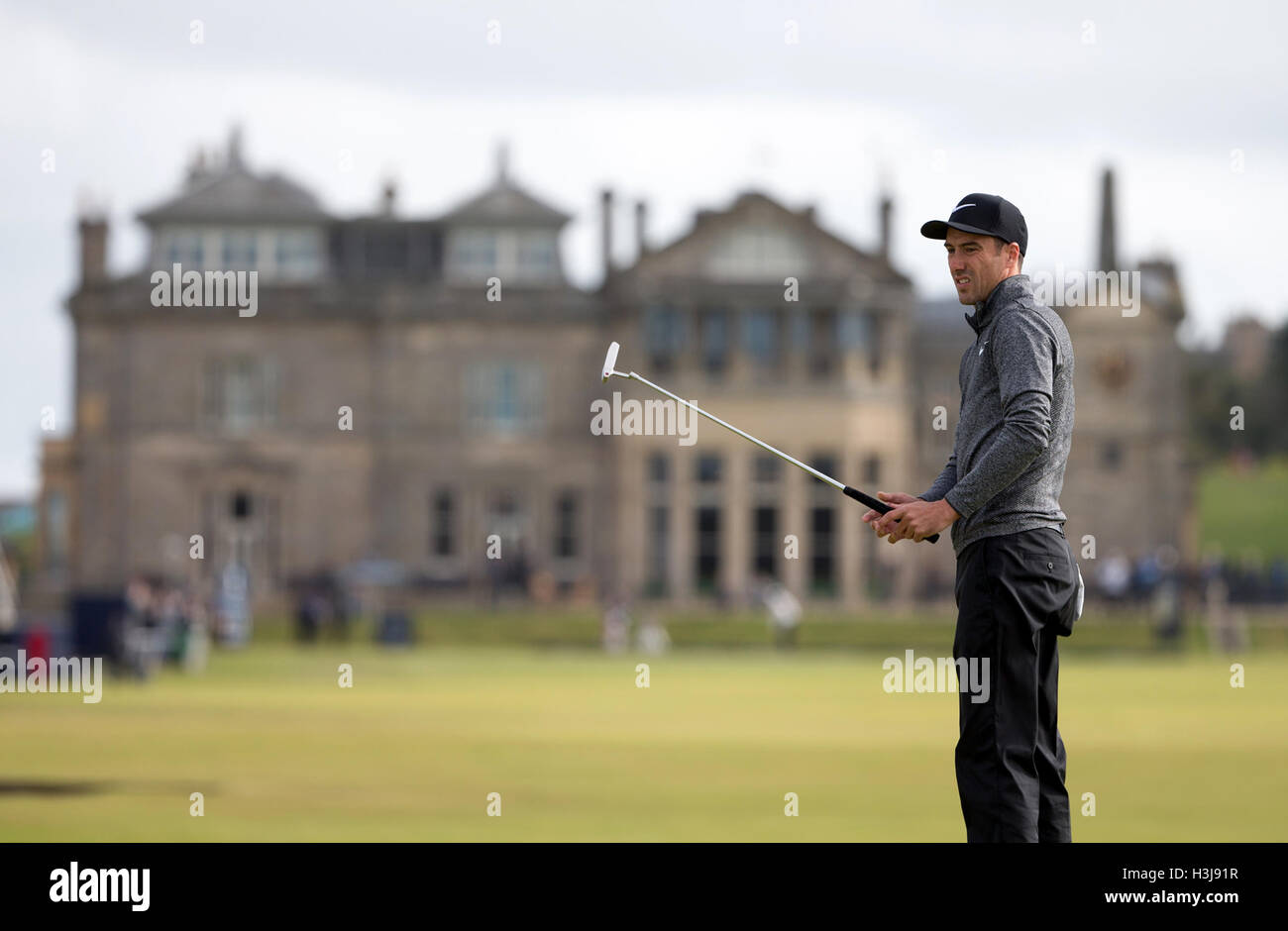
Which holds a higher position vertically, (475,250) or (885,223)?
(885,223)

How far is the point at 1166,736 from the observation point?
70.0 feet

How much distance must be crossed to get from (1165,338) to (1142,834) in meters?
48.4

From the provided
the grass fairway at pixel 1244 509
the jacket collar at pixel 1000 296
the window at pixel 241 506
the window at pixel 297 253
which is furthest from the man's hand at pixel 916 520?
the grass fairway at pixel 1244 509

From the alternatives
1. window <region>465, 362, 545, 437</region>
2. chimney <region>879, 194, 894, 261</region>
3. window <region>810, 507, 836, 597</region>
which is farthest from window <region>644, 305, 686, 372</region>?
chimney <region>879, 194, 894, 261</region>

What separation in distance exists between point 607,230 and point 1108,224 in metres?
15.6

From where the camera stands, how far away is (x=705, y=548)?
178ft

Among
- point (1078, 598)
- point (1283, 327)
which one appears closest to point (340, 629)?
point (1078, 598)

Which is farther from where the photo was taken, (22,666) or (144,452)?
(144,452)

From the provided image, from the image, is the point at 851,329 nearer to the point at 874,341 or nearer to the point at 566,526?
the point at 874,341

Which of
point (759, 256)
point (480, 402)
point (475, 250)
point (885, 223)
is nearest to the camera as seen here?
point (759, 256)

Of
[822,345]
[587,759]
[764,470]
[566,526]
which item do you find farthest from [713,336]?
[587,759]

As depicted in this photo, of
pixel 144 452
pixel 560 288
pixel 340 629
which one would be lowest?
pixel 340 629

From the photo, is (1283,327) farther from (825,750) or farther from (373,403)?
(825,750)

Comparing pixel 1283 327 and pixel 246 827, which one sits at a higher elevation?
pixel 1283 327
